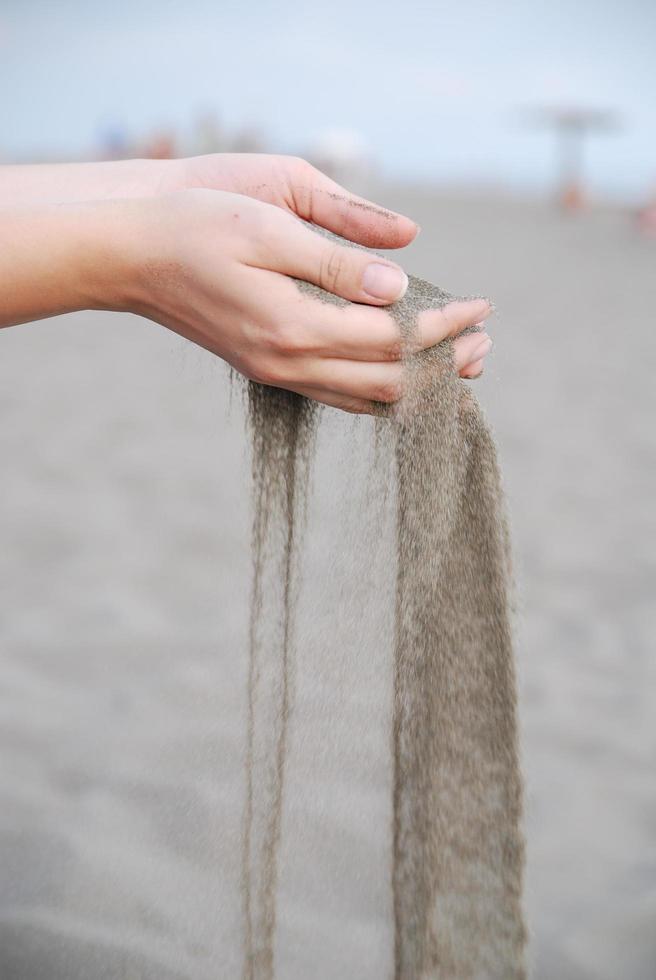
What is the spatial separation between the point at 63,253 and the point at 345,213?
1.61 feet

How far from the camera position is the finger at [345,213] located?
1673 mm

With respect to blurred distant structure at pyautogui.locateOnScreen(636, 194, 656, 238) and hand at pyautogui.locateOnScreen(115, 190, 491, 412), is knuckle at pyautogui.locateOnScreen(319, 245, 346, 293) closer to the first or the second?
hand at pyautogui.locateOnScreen(115, 190, 491, 412)

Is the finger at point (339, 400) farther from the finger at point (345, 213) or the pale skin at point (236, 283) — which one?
the finger at point (345, 213)

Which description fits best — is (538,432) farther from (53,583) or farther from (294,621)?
(294,621)

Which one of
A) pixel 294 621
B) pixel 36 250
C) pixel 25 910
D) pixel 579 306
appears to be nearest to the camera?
pixel 36 250

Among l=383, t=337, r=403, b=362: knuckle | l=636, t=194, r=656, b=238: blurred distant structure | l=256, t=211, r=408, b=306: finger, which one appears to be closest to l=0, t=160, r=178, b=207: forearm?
l=256, t=211, r=408, b=306: finger

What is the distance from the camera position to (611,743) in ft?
9.37

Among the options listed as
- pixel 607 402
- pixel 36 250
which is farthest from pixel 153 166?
pixel 607 402

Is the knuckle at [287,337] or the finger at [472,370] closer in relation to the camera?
the knuckle at [287,337]

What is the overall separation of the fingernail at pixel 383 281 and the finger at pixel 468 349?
0.16 m

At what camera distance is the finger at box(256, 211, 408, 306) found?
1.40 meters

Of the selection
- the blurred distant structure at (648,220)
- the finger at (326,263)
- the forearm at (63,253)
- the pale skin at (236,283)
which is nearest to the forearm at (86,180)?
the pale skin at (236,283)

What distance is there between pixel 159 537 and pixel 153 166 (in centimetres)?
239

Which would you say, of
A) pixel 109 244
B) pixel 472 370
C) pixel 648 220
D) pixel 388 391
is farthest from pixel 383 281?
pixel 648 220
